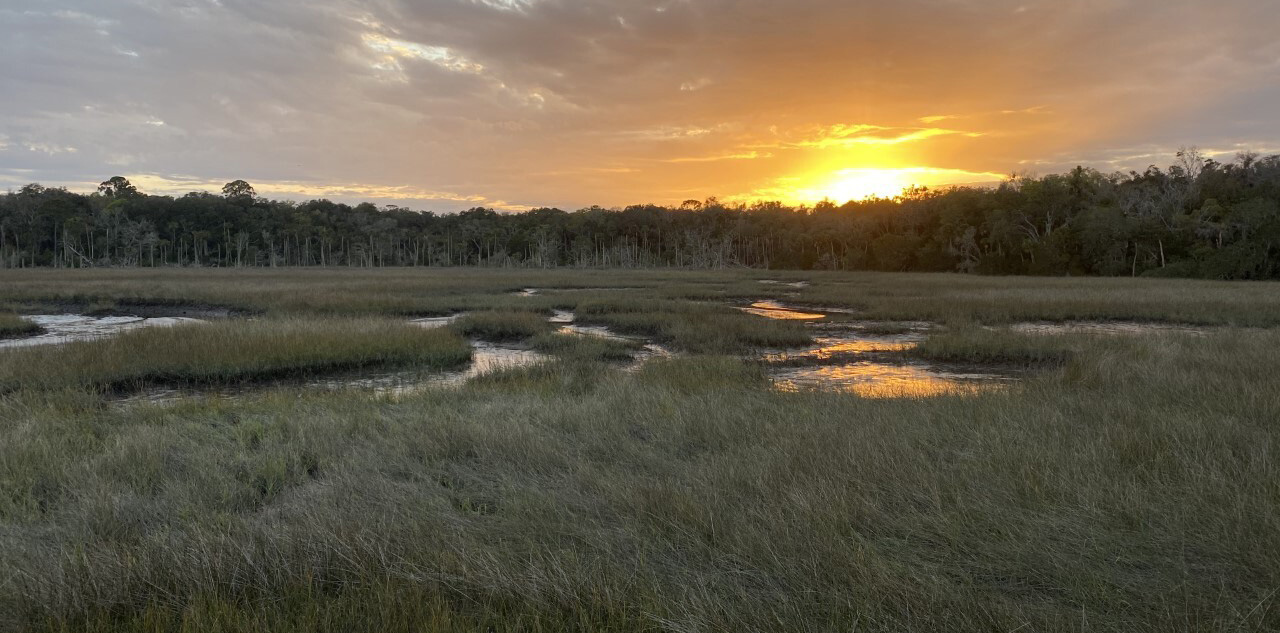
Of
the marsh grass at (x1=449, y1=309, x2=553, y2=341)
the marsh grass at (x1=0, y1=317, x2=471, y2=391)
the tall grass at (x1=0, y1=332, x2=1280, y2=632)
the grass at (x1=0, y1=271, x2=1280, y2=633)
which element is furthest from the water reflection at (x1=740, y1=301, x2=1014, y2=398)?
the marsh grass at (x1=0, y1=317, x2=471, y2=391)

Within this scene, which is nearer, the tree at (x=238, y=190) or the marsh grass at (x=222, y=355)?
the marsh grass at (x=222, y=355)

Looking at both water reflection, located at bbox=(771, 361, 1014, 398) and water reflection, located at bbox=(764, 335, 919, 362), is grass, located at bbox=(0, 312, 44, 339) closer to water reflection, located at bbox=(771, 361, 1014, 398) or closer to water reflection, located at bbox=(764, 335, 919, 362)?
water reflection, located at bbox=(764, 335, 919, 362)

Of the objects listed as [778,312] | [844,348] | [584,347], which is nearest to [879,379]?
[844,348]

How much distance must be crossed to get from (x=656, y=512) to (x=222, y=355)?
13.1 meters

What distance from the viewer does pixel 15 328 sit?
63.1 feet

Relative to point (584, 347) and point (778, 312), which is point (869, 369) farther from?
point (778, 312)

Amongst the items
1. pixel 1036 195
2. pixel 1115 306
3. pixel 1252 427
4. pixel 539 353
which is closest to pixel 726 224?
pixel 1036 195

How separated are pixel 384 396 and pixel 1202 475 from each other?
9.89m

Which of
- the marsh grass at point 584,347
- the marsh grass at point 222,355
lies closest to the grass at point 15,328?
the marsh grass at point 222,355

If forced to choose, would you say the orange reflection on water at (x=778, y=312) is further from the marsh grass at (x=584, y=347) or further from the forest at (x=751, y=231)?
the forest at (x=751, y=231)

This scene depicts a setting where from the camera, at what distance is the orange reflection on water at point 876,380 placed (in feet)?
36.5

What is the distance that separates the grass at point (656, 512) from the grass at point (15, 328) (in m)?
13.7

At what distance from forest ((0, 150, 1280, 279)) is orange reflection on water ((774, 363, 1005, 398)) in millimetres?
45890

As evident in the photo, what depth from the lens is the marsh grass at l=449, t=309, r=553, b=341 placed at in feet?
63.6
